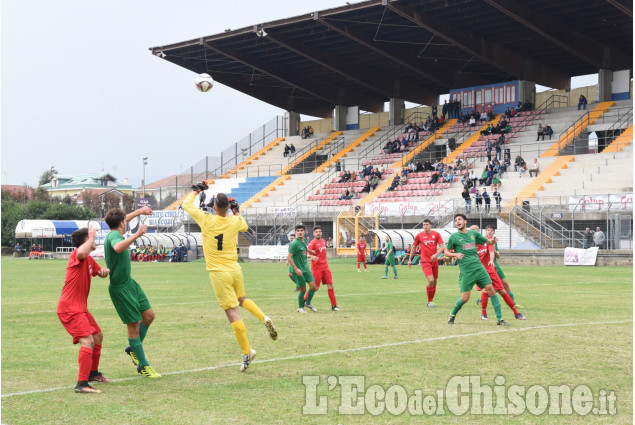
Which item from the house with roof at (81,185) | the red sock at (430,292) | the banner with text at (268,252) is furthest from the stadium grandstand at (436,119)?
the house with roof at (81,185)

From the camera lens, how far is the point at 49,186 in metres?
156

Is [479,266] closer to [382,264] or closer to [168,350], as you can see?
[168,350]

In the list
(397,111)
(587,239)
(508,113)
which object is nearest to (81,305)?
(587,239)

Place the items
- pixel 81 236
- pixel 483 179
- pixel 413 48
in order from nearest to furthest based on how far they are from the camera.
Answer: pixel 81 236 → pixel 483 179 → pixel 413 48

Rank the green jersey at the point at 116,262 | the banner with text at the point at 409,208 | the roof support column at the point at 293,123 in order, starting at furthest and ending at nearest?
the roof support column at the point at 293,123 < the banner with text at the point at 409,208 < the green jersey at the point at 116,262

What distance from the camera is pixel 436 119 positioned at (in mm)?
60750

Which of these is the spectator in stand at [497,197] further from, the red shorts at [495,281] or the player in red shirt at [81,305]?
the player in red shirt at [81,305]

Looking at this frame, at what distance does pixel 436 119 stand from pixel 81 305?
5402cm

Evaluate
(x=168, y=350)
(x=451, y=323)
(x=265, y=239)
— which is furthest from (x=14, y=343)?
(x=265, y=239)

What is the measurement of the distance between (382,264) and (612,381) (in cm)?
3286

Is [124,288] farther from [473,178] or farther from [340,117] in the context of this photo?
[340,117]

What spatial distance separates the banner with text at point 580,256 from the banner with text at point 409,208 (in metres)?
8.30

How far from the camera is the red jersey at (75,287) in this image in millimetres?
8609

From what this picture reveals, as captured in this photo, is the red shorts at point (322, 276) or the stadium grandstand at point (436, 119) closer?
the red shorts at point (322, 276)
